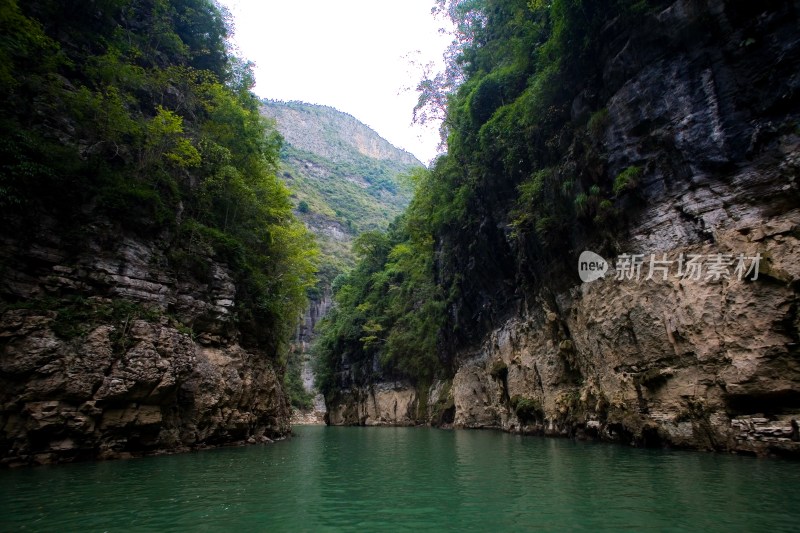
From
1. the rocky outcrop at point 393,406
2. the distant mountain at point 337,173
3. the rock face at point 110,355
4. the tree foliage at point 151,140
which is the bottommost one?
the rocky outcrop at point 393,406

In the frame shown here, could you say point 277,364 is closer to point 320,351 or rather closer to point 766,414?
point 766,414

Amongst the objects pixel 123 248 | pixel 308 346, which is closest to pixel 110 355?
pixel 123 248

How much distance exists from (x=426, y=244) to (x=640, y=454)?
80.5 ft

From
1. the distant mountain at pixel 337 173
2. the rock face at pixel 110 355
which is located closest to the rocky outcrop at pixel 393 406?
the rock face at pixel 110 355

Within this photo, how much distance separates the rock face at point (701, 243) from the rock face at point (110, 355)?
13955 millimetres

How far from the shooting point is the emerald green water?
18.5 ft

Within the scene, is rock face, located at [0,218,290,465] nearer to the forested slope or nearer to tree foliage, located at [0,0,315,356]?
the forested slope

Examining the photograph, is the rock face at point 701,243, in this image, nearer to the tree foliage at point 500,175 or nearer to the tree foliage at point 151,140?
the tree foliage at point 500,175

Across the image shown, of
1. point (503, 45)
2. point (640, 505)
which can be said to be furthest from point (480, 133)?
point (640, 505)

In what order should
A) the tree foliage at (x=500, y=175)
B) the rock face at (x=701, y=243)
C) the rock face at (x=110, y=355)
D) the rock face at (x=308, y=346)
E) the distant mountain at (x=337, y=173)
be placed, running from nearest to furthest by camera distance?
1. the rock face at (x=701, y=243)
2. the rock face at (x=110, y=355)
3. the tree foliage at (x=500, y=175)
4. the rock face at (x=308, y=346)
5. the distant mountain at (x=337, y=173)

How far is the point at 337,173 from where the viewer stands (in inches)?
4710

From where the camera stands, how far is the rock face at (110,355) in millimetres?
10820

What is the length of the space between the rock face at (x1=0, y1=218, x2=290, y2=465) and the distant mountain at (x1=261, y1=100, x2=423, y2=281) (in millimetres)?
50912

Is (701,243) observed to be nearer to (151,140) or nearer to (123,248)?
(123,248)
